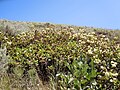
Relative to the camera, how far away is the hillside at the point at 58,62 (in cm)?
682

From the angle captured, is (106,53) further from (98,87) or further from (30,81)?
(30,81)

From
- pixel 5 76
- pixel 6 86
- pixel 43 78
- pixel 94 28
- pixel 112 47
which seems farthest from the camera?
pixel 94 28

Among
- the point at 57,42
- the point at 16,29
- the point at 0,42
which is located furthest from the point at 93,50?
the point at 16,29

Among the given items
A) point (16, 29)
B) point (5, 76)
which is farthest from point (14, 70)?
point (16, 29)

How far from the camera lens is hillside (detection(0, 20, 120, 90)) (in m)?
6.82

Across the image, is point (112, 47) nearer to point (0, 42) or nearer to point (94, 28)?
point (0, 42)

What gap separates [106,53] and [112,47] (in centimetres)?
77

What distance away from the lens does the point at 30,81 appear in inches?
272

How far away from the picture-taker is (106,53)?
26.8 ft

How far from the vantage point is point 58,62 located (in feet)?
→ 25.9

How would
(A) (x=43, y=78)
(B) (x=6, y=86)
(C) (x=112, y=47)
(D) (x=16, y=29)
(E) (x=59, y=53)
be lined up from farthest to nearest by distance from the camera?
1. (D) (x=16, y=29)
2. (C) (x=112, y=47)
3. (E) (x=59, y=53)
4. (A) (x=43, y=78)
5. (B) (x=6, y=86)

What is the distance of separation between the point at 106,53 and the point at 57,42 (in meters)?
1.52

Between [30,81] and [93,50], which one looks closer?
[30,81]

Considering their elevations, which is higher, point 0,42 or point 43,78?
point 0,42
